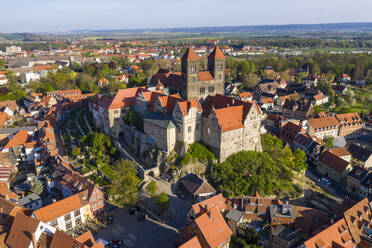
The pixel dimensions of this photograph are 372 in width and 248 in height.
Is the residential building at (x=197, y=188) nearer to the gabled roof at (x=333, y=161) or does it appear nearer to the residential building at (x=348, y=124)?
the gabled roof at (x=333, y=161)

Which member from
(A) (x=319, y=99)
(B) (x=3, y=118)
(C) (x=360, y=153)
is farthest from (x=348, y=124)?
(B) (x=3, y=118)

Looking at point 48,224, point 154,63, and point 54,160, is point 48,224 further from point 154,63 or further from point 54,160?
point 154,63

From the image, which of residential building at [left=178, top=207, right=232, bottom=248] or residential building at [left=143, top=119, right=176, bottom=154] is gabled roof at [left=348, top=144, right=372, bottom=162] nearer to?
residential building at [left=143, top=119, right=176, bottom=154]

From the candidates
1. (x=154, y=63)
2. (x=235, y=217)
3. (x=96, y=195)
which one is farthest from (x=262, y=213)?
(x=154, y=63)

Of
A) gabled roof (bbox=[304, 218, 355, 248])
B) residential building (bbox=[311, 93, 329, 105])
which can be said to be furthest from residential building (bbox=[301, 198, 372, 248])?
residential building (bbox=[311, 93, 329, 105])

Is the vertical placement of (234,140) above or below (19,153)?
above

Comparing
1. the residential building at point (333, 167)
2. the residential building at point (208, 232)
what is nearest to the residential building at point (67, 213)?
the residential building at point (208, 232)

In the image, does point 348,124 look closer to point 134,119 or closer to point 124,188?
point 134,119
